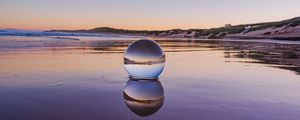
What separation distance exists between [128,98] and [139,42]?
2184 mm

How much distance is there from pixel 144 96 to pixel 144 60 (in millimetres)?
1589

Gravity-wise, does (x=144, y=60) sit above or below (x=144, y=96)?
above

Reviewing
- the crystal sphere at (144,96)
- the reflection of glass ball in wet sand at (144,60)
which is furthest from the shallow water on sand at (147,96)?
the reflection of glass ball in wet sand at (144,60)

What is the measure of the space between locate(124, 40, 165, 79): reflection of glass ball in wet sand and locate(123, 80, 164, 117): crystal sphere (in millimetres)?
214

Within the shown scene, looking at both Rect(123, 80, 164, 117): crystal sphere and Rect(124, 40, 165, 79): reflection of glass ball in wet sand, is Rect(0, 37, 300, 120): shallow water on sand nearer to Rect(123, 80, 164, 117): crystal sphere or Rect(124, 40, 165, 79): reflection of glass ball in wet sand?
Rect(123, 80, 164, 117): crystal sphere

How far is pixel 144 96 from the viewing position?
19.3 feet

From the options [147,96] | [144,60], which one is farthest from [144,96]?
[144,60]

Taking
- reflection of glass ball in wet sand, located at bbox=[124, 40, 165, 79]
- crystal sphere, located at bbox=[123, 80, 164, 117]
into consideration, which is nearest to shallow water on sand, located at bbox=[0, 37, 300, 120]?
crystal sphere, located at bbox=[123, 80, 164, 117]

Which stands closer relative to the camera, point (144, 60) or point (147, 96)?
point (147, 96)

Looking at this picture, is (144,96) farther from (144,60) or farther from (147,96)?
(144,60)

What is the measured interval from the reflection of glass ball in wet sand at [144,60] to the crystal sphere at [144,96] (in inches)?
8.4

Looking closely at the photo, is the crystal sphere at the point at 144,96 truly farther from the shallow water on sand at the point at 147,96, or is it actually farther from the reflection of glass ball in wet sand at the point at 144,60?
→ the reflection of glass ball in wet sand at the point at 144,60

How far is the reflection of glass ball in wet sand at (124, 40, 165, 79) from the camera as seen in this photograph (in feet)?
24.3

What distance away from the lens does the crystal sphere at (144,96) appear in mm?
4991
